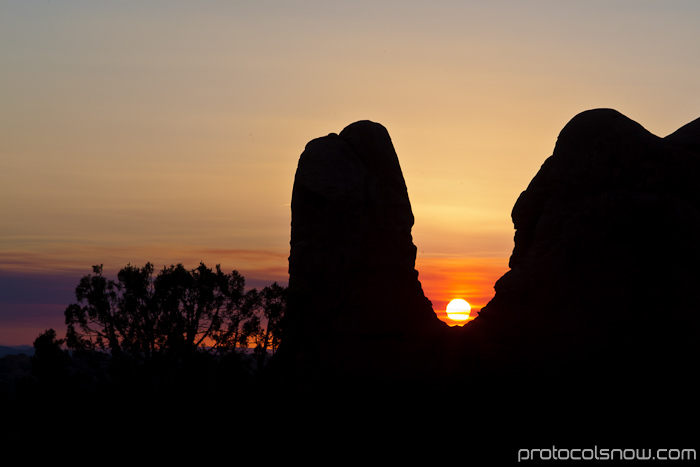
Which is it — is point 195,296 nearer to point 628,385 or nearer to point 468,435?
point 468,435

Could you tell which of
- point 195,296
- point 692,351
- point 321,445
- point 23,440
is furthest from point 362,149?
point 23,440

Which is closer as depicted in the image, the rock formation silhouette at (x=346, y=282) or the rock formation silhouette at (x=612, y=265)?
the rock formation silhouette at (x=612, y=265)

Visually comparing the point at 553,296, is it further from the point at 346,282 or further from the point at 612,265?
the point at 346,282

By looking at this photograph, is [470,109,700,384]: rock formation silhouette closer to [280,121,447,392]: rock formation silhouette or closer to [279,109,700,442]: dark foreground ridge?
[279,109,700,442]: dark foreground ridge

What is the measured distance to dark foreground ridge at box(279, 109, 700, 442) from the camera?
38.8 m

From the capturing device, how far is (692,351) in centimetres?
3891

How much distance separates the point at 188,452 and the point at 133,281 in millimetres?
11301

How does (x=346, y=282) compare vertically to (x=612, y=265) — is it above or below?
→ below

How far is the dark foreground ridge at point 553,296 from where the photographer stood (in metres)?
38.8

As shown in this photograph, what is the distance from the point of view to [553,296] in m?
39.0

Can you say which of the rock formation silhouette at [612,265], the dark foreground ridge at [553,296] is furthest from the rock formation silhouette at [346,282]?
the rock formation silhouette at [612,265]

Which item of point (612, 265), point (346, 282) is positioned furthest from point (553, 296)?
point (346, 282)

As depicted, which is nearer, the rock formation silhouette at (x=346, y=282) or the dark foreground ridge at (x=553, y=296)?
the dark foreground ridge at (x=553, y=296)

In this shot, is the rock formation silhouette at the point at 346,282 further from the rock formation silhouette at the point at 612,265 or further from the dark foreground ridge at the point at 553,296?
the rock formation silhouette at the point at 612,265
